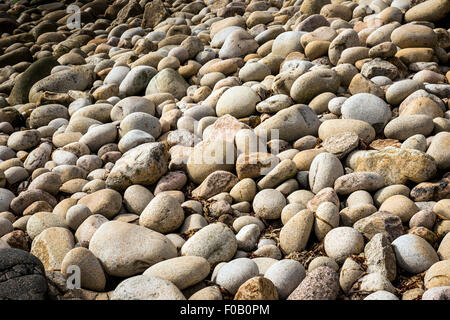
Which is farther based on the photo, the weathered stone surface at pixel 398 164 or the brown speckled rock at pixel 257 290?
the weathered stone surface at pixel 398 164

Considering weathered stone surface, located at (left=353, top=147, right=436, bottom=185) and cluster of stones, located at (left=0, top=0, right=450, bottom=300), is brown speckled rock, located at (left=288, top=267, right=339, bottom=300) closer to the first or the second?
cluster of stones, located at (left=0, top=0, right=450, bottom=300)

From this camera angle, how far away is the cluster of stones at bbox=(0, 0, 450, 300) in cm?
280

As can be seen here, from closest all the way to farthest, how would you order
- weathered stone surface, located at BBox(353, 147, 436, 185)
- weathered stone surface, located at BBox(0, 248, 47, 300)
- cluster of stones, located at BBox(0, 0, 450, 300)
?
weathered stone surface, located at BBox(0, 248, 47, 300) → cluster of stones, located at BBox(0, 0, 450, 300) → weathered stone surface, located at BBox(353, 147, 436, 185)

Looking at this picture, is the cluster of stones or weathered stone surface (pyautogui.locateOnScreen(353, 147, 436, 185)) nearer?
the cluster of stones

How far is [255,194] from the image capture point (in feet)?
12.5

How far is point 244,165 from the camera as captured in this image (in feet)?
12.8

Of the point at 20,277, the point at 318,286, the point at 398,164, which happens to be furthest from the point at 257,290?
the point at 398,164

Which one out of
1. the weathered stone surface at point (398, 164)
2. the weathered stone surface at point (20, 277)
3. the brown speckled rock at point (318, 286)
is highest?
the weathered stone surface at point (20, 277)

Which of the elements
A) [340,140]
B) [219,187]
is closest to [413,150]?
[340,140]

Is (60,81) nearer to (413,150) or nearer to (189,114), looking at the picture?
(189,114)

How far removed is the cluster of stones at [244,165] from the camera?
2.80 metres

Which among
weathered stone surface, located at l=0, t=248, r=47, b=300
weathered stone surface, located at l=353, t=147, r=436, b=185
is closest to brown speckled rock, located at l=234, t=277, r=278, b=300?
weathered stone surface, located at l=0, t=248, r=47, b=300

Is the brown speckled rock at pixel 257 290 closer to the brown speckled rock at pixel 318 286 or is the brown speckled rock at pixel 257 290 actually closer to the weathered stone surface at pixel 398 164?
the brown speckled rock at pixel 318 286

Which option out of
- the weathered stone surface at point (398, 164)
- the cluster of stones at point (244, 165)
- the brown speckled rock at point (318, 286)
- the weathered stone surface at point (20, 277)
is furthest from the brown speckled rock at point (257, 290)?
the weathered stone surface at point (398, 164)
